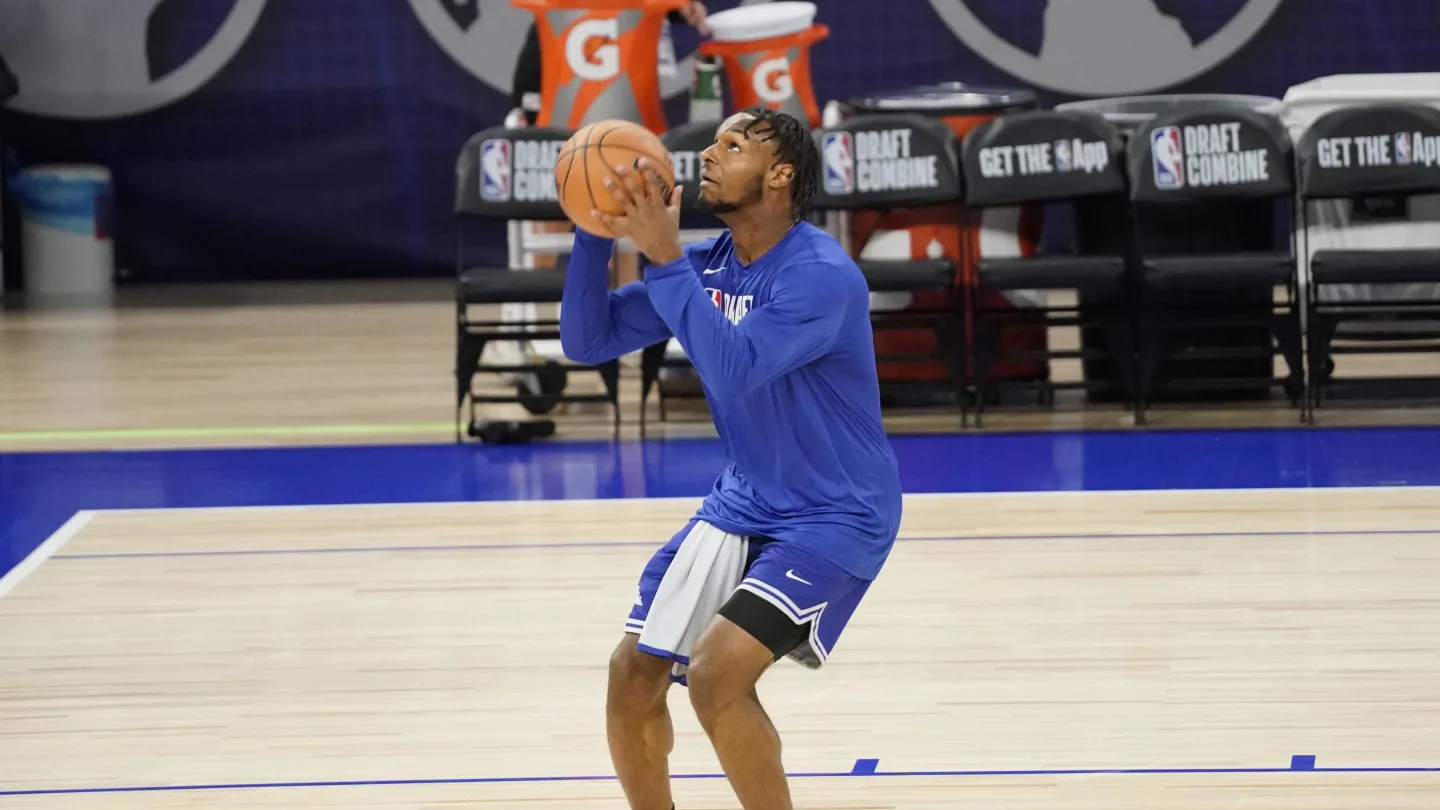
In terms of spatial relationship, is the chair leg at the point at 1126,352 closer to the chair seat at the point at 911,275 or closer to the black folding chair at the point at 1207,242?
the black folding chair at the point at 1207,242

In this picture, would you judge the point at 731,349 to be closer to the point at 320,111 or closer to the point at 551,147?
the point at 551,147

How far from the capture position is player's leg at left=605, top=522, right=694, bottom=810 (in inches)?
138

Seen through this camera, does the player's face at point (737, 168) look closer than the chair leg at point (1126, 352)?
Yes

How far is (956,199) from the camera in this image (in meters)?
8.43

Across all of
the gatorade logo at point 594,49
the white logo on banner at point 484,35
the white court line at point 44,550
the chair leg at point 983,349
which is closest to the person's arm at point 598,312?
the white court line at point 44,550

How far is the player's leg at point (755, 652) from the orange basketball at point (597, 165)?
681 mm

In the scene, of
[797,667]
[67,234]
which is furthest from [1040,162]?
[67,234]

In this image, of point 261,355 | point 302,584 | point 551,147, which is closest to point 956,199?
point 551,147

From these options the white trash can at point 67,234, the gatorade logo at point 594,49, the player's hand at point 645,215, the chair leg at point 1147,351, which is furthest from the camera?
the white trash can at point 67,234

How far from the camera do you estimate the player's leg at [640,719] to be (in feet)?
11.5

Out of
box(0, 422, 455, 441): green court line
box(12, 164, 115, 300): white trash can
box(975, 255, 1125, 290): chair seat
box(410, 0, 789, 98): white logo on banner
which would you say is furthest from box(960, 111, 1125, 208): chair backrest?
box(12, 164, 115, 300): white trash can

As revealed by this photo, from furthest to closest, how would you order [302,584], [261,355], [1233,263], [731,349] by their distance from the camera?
[261,355]
[1233,263]
[302,584]
[731,349]

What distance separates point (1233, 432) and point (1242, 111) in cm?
140

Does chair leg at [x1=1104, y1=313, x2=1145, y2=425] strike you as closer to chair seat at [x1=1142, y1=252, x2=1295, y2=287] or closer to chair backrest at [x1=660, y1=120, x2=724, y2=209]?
chair seat at [x1=1142, y1=252, x2=1295, y2=287]
